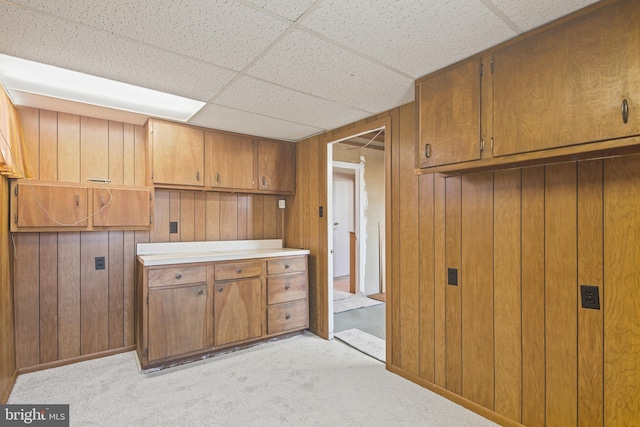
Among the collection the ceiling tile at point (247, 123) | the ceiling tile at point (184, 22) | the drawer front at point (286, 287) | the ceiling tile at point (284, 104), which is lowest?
the drawer front at point (286, 287)

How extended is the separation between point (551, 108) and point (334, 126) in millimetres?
2058

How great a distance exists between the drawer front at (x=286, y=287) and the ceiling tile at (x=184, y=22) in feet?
7.39

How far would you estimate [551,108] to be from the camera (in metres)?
1.60

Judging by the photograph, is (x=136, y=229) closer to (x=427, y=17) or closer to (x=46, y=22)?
(x=46, y=22)

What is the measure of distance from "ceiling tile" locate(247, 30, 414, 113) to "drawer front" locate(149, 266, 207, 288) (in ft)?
5.83

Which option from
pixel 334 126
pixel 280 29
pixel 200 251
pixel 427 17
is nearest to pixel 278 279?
pixel 200 251

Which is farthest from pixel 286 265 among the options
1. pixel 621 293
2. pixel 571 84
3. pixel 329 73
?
pixel 571 84

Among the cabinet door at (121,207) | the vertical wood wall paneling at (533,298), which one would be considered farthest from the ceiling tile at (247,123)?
the vertical wood wall paneling at (533,298)

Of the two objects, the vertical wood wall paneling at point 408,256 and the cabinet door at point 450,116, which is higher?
the cabinet door at point 450,116

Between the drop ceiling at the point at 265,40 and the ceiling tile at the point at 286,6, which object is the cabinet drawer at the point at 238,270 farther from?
the ceiling tile at the point at 286,6

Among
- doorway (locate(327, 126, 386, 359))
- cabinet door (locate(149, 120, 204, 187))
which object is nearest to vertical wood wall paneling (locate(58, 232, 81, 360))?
cabinet door (locate(149, 120, 204, 187))

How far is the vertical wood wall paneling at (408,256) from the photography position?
2.57 m

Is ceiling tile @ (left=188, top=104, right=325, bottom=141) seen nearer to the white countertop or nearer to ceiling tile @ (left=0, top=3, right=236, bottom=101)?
ceiling tile @ (left=0, top=3, right=236, bottom=101)

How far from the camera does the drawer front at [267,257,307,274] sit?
3399 millimetres
